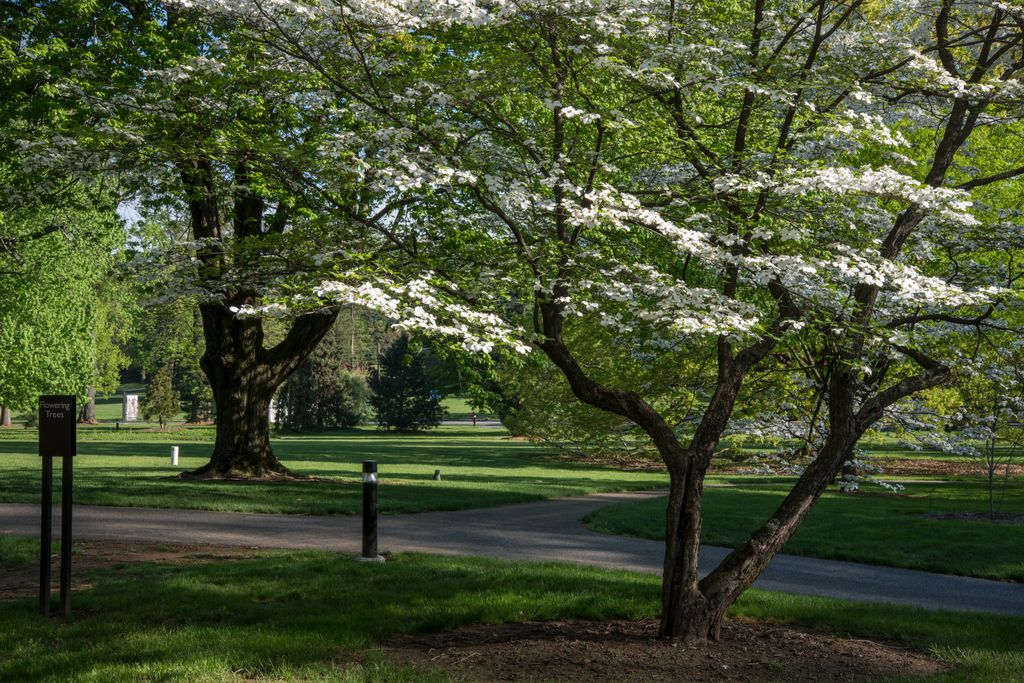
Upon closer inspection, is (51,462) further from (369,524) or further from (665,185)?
(665,185)

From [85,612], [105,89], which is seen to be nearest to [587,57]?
[85,612]

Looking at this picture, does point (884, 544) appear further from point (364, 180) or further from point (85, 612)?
point (85, 612)

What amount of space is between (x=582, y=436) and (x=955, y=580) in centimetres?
1653

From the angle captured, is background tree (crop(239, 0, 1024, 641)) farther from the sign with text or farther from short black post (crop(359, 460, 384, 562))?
short black post (crop(359, 460, 384, 562))

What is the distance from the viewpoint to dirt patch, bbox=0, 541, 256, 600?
8.61 metres

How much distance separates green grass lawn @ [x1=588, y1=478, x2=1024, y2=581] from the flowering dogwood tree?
558 centimetres

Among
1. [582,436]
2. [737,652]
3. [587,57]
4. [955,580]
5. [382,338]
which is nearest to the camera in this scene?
[737,652]

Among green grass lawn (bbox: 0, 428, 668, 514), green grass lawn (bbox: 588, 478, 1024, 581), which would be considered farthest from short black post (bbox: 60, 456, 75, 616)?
green grass lawn (bbox: 588, 478, 1024, 581)

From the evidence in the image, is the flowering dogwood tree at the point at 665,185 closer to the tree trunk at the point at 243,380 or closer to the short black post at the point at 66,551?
the short black post at the point at 66,551

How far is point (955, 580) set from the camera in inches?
454

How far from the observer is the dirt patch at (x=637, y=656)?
A: 6.20 metres

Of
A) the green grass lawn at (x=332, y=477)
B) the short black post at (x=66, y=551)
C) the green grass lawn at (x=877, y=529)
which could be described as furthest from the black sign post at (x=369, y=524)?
the green grass lawn at (x=332, y=477)

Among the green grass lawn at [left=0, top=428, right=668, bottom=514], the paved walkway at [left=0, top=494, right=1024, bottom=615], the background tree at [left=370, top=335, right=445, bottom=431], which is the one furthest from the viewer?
the background tree at [left=370, top=335, right=445, bottom=431]

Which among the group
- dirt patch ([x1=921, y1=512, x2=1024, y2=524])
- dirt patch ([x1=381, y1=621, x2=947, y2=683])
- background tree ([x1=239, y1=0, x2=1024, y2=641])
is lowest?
dirt patch ([x1=921, y1=512, x2=1024, y2=524])
